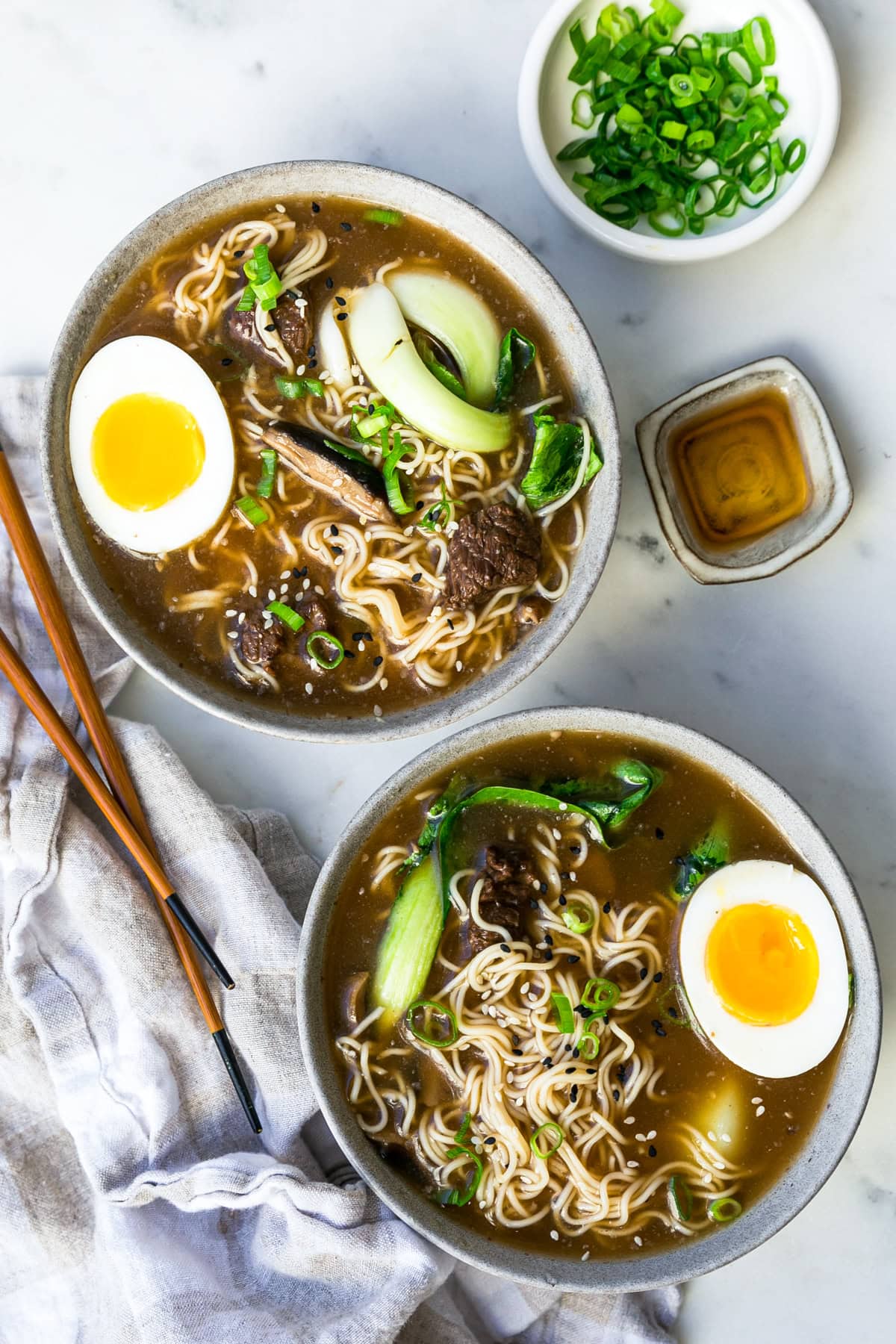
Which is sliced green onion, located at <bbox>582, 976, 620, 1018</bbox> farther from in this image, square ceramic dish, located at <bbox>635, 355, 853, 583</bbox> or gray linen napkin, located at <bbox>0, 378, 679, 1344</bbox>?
square ceramic dish, located at <bbox>635, 355, 853, 583</bbox>

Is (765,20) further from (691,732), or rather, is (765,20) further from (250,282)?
(691,732)

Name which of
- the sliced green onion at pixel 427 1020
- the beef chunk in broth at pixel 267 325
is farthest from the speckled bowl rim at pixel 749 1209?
the beef chunk in broth at pixel 267 325

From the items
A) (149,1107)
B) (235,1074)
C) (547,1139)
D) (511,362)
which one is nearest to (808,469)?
(511,362)

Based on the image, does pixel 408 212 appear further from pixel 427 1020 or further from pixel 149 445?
pixel 427 1020

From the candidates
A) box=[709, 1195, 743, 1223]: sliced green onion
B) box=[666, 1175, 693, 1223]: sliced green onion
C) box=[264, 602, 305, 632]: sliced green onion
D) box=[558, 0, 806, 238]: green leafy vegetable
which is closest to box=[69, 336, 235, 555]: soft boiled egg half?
box=[264, 602, 305, 632]: sliced green onion

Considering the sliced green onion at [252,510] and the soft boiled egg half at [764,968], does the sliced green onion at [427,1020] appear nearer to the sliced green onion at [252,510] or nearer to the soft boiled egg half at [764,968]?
the soft boiled egg half at [764,968]

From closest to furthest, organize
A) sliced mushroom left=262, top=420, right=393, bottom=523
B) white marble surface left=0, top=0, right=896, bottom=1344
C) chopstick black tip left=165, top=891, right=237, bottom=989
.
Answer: sliced mushroom left=262, top=420, right=393, bottom=523, chopstick black tip left=165, top=891, right=237, bottom=989, white marble surface left=0, top=0, right=896, bottom=1344
